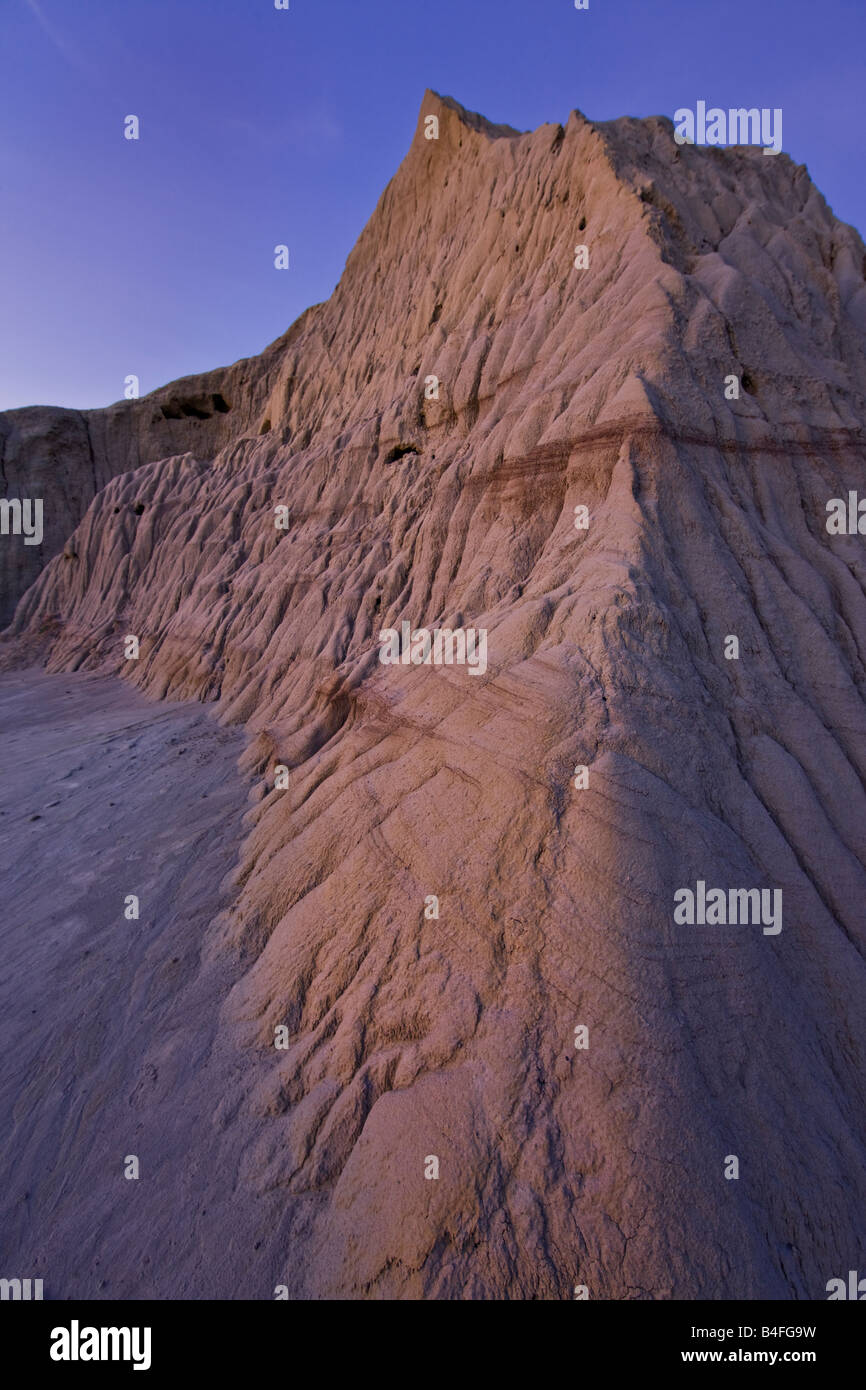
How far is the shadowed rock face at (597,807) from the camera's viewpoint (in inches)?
118

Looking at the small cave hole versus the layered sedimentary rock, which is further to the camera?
the layered sedimentary rock

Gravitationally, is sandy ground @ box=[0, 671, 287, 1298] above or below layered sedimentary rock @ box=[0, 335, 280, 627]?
below

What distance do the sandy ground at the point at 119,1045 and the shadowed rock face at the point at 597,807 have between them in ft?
1.07

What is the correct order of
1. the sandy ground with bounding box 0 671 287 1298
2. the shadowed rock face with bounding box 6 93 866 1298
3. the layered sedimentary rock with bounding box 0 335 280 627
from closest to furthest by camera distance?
the shadowed rock face with bounding box 6 93 866 1298 → the sandy ground with bounding box 0 671 287 1298 → the layered sedimentary rock with bounding box 0 335 280 627

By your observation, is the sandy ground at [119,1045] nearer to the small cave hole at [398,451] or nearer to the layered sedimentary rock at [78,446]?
the small cave hole at [398,451]

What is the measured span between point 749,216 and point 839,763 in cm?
940

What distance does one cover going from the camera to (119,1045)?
476 centimetres

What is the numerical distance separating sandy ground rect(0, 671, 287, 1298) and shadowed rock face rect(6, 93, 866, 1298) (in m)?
0.33

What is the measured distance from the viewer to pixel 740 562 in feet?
19.7

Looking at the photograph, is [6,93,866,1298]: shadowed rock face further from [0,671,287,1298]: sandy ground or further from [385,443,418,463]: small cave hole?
[385,443,418,463]: small cave hole

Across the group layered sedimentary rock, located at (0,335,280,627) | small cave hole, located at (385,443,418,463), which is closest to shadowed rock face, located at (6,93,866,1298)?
small cave hole, located at (385,443,418,463)

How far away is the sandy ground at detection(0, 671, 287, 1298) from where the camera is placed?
3438 millimetres

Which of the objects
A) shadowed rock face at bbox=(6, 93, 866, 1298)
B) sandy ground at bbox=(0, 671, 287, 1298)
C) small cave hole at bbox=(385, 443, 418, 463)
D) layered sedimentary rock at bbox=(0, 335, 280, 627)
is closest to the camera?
shadowed rock face at bbox=(6, 93, 866, 1298)

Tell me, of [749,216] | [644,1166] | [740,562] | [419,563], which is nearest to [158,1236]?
[644,1166]
